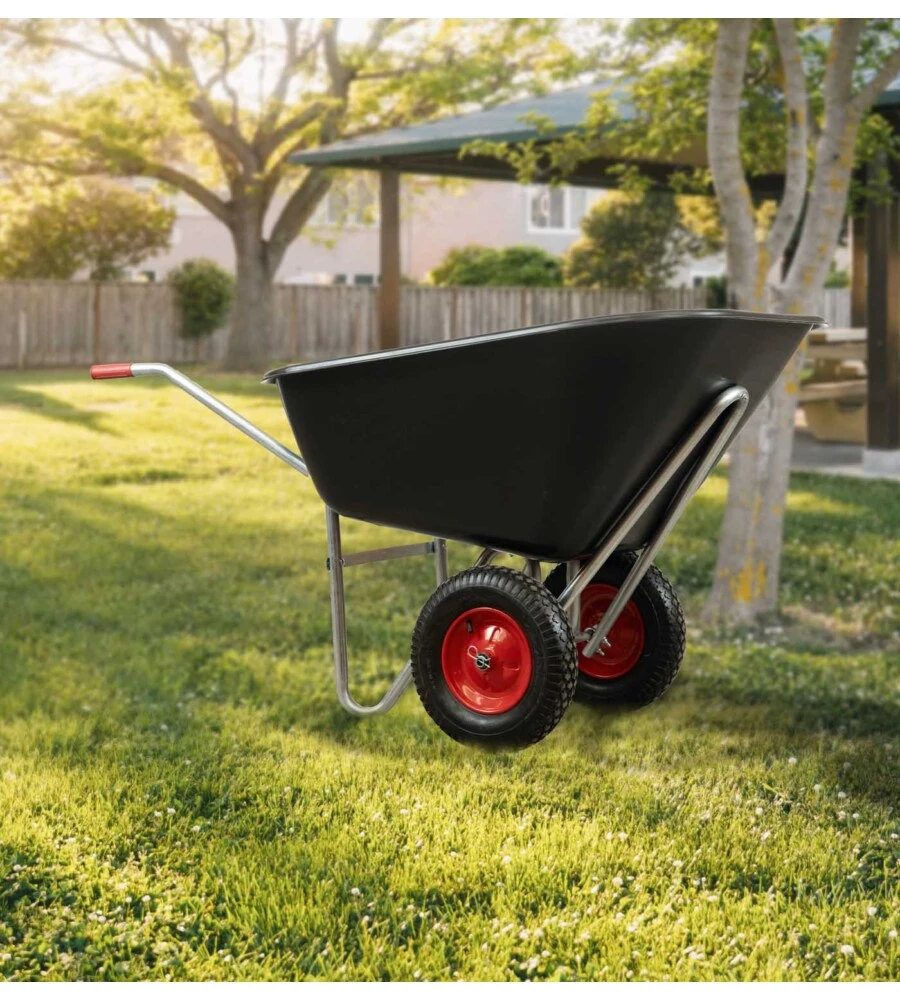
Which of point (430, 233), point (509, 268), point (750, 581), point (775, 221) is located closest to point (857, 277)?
point (509, 268)

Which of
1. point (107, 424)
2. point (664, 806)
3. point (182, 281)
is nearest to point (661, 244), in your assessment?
point (182, 281)

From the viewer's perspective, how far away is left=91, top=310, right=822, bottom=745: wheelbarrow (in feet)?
5.07

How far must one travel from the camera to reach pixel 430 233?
31.4 metres

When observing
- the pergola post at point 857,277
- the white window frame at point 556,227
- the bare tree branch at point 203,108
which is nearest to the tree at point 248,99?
the bare tree branch at point 203,108

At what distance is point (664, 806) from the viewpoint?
14.0 ft

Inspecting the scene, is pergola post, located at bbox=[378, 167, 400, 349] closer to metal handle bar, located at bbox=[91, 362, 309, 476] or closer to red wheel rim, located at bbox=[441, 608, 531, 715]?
metal handle bar, located at bbox=[91, 362, 309, 476]

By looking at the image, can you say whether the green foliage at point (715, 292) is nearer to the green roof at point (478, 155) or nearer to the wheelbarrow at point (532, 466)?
the green roof at point (478, 155)

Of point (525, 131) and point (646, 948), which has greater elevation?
point (525, 131)

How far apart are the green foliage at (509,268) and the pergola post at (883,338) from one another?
12.9m

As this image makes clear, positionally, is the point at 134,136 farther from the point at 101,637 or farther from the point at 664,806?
the point at 664,806

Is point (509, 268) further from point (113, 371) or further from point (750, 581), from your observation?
point (113, 371)

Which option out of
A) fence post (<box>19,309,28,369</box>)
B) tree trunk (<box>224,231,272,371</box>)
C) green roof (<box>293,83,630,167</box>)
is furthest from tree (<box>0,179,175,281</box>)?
green roof (<box>293,83,630,167</box>)

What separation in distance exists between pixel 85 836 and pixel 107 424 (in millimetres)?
9950

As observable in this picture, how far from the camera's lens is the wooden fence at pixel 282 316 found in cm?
2075
